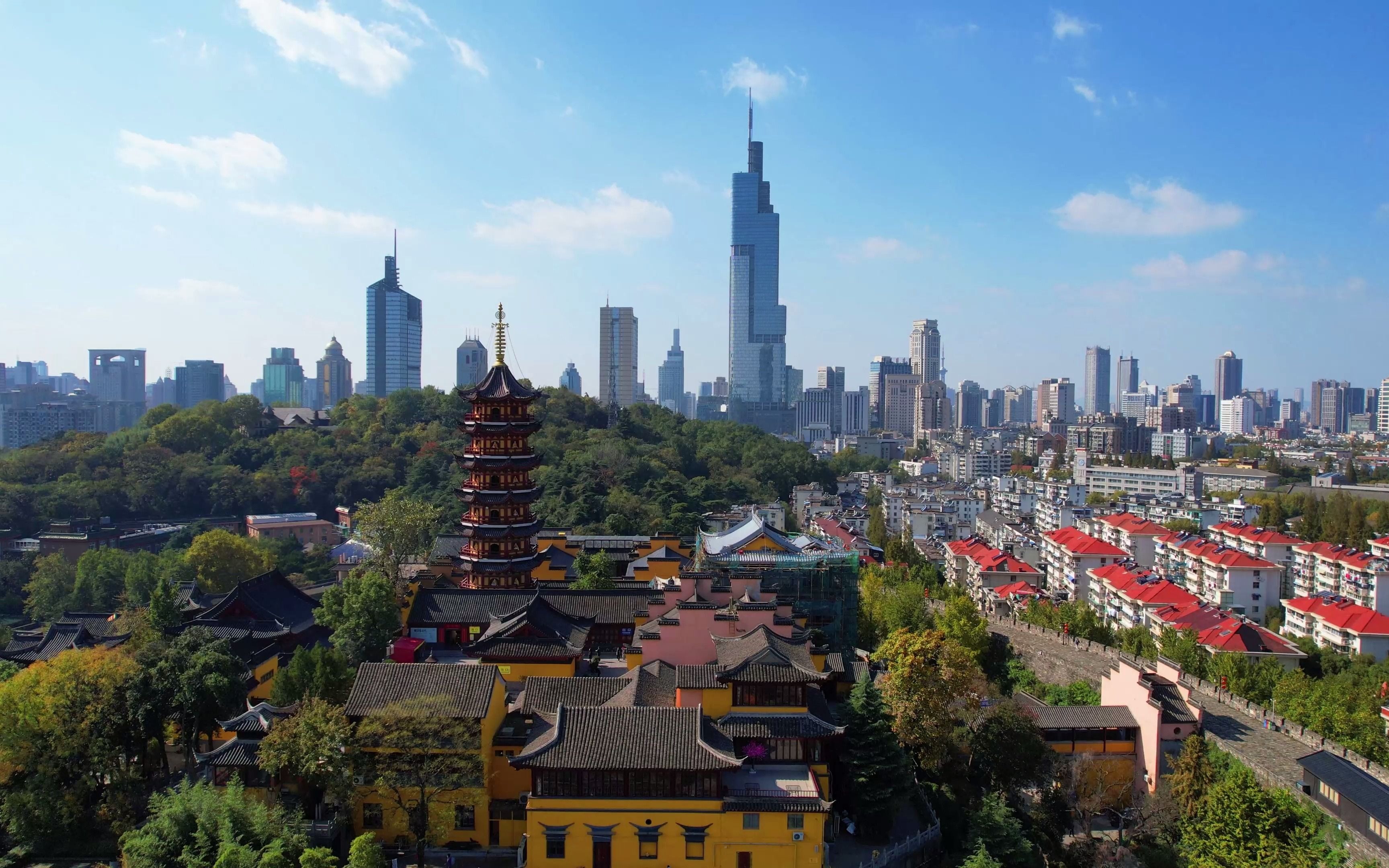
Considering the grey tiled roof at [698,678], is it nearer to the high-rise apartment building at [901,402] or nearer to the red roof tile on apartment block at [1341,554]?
the red roof tile on apartment block at [1341,554]

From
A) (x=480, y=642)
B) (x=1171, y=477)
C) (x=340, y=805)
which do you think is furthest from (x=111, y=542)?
(x=1171, y=477)

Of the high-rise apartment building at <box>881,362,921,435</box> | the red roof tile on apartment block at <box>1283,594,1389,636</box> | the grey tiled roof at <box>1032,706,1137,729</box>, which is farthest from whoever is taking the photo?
the high-rise apartment building at <box>881,362,921,435</box>

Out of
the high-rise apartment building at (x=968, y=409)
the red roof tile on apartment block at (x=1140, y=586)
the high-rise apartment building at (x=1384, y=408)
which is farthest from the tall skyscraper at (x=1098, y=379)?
the red roof tile on apartment block at (x=1140, y=586)

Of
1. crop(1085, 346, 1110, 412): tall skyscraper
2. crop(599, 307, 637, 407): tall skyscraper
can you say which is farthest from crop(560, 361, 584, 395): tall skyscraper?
crop(1085, 346, 1110, 412): tall skyscraper

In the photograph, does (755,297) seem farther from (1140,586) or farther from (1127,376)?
(1140,586)

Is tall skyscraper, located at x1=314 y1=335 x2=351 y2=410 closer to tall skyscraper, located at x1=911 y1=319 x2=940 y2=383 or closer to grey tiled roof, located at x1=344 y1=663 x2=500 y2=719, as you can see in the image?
tall skyscraper, located at x1=911 y1=319 x2=940 y2=383

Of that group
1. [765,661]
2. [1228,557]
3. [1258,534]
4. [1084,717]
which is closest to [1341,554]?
[1228,557]
